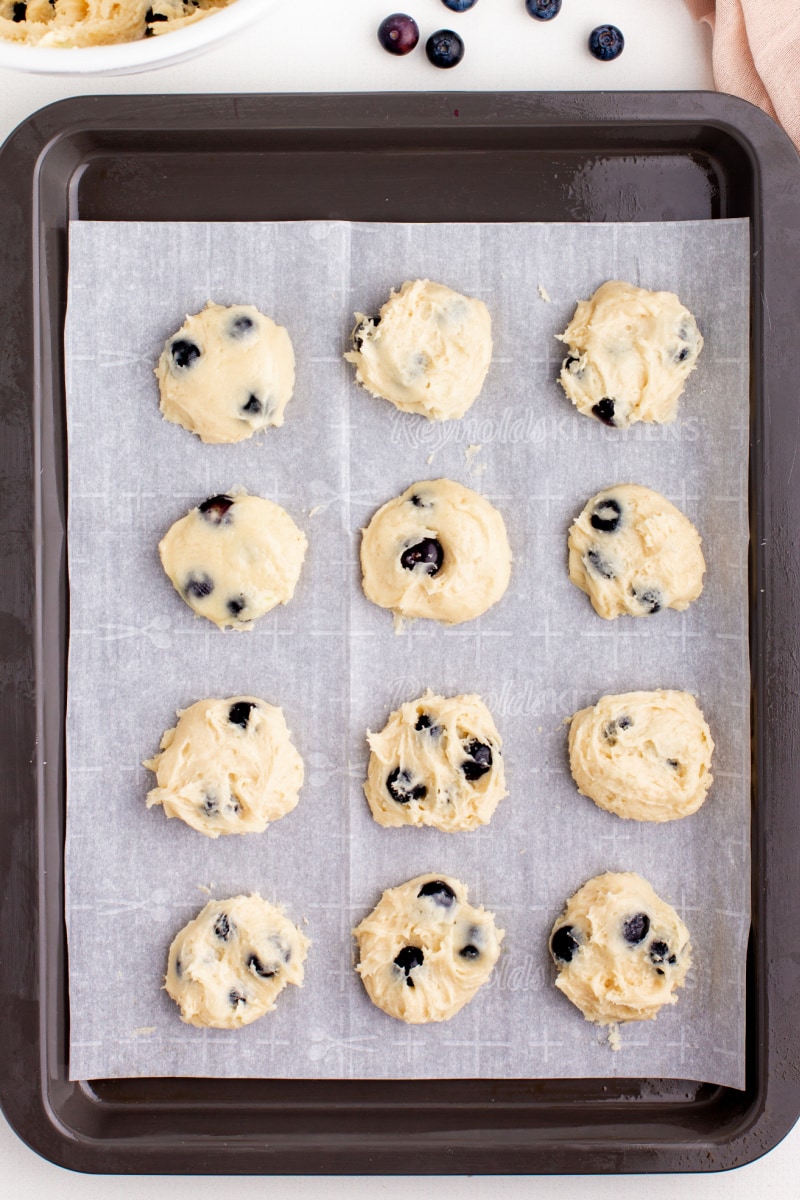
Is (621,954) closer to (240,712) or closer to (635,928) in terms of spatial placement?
(635,928)

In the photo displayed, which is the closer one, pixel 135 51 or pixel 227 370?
pixel 135 51

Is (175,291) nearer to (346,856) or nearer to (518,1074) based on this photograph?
(346,856)

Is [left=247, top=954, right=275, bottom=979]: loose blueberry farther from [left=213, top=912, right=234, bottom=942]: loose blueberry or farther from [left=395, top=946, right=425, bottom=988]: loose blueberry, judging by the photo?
[left=395, top=946, right=425, bottom=988]: loose blueberry

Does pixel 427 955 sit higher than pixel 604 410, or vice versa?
pixel 604 410

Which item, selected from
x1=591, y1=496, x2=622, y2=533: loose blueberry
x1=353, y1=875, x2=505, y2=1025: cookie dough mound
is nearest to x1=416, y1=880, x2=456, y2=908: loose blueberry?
x1=353, y1=875, x2=505, y2=1025: cookie dough mound

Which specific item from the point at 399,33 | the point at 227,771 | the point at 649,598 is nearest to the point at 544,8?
the point at 399,33

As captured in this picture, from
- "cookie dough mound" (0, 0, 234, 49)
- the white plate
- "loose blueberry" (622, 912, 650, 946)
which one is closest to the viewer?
the white plate

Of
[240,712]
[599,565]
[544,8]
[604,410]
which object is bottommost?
[240,712]
